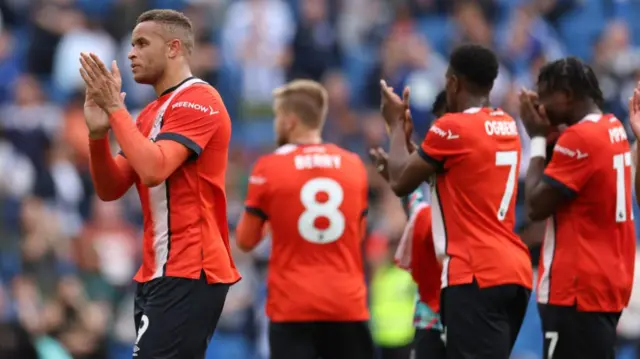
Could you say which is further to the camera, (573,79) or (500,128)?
(573,79)

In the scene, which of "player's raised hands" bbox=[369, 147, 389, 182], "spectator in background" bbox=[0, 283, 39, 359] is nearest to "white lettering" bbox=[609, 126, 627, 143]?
"player's raised hands" bbox=[369, 147, 389, 182]

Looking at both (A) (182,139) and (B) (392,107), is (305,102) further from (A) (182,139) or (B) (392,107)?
(A) (182,139)

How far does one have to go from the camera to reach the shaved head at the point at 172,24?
7.14 m

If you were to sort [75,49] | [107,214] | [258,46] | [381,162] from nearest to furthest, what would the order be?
[381,162] → [107,214] → [75,49] → [258,46]

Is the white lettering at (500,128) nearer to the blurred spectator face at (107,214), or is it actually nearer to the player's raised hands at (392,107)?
the player's raised hands at (392,107)

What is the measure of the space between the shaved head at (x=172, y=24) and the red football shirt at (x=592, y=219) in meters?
2.37

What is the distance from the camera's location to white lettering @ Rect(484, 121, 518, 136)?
Result: 779 cm

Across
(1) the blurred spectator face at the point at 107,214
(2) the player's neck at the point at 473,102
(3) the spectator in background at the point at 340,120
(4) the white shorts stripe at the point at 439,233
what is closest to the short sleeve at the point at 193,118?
(4) the white shorts stripe at the point at 439,233

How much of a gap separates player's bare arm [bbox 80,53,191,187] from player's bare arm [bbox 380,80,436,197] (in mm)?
1588

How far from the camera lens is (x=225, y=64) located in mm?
17484

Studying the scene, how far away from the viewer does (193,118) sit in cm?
690

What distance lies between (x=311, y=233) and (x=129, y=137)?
268 centimetres

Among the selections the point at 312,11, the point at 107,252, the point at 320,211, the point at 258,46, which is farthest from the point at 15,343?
the point at 312,11

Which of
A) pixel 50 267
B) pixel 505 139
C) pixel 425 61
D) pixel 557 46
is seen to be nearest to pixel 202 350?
pixel 505 139
